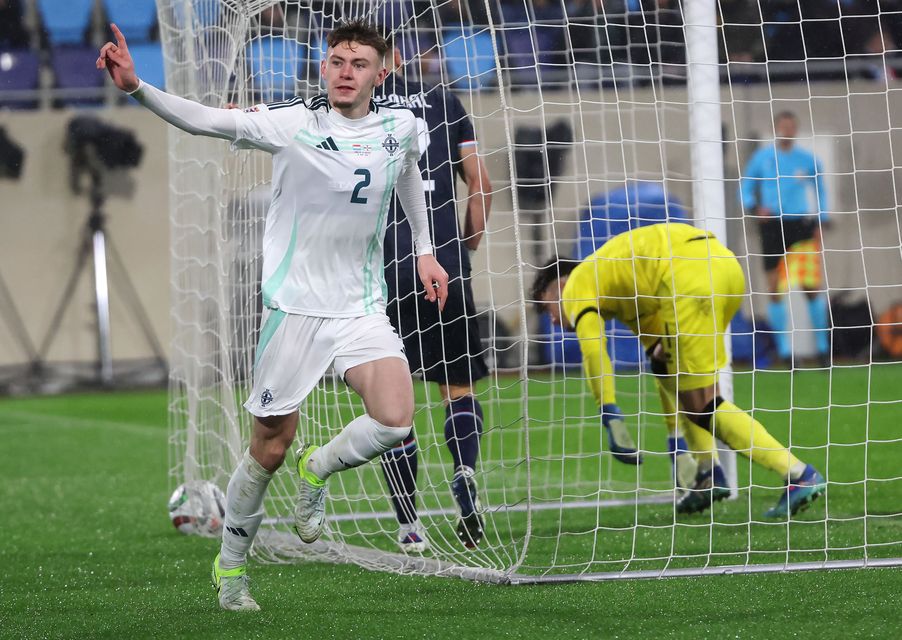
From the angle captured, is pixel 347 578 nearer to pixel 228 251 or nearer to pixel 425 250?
pixel 425 250

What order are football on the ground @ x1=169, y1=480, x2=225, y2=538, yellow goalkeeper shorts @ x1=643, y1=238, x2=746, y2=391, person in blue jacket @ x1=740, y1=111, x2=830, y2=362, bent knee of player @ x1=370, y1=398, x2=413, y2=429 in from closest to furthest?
1. bent knee of player @ x1=370, y1=398, x2=413, y2=429
2. yellow goalkeeper shorts @ x1=643, y1=238, x2=746, y2=391
3. football on the ground @ x1=169, y1=480, x2=225, y2=538
4. person in blue jacket @ x1=740, y1=111, x2=830, y2=362

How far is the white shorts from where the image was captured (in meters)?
4.11

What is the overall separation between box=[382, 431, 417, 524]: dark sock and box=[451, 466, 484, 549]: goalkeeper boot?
220mm

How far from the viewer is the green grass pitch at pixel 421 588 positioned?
3.71m

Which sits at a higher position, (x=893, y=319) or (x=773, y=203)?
(x=773, y=203)

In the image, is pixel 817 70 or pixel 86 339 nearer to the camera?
pixel 817 70

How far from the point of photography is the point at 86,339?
15773 mm

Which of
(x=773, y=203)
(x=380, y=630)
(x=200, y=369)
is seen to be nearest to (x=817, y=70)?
(x=773, y=203)

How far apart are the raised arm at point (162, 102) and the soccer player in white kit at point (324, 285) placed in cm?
11

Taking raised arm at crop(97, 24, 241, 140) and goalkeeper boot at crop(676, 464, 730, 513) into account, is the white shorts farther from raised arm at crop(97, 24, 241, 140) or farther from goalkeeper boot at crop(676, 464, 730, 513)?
goalkeeper boot at crop(676, 464, 730, 513)

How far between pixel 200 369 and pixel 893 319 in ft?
33.8

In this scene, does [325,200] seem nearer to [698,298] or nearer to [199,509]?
[698,298]

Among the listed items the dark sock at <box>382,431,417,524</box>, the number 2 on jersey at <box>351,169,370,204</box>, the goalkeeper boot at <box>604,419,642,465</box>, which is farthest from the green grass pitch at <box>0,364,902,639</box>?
the number 2 on jersey at <box>351,169,370,204</box>

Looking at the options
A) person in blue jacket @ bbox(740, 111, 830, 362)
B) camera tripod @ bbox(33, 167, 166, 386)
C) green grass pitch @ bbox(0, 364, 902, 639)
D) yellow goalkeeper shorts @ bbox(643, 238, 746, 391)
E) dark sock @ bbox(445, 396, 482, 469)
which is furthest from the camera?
camera tripod @ bbox(33, 167, 166, 386)
